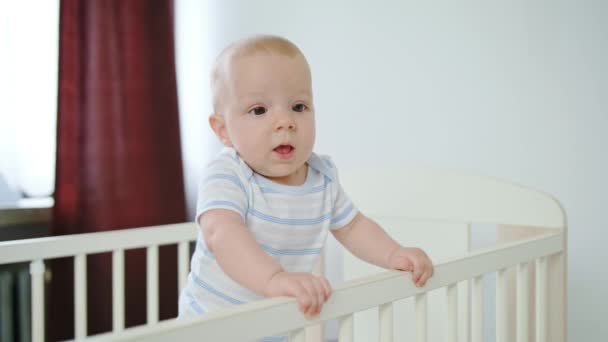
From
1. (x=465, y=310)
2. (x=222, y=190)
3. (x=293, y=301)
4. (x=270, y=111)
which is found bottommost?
(x=465, y=310)

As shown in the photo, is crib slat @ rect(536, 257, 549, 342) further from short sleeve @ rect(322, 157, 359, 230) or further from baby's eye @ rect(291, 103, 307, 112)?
baby's eye @ rect(291, 103, 307, 112)

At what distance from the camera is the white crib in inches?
32.9

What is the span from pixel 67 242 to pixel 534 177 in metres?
0.96

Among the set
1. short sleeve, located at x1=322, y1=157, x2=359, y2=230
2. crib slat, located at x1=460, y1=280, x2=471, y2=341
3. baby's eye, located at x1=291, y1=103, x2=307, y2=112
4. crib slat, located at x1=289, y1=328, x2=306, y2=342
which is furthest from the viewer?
crib slat, located at x1=460, y1=280, x2=471, y2=341

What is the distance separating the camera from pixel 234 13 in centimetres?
202

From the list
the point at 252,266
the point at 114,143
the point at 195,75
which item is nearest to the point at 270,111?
the point at 252,266

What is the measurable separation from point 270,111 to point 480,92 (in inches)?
29.0

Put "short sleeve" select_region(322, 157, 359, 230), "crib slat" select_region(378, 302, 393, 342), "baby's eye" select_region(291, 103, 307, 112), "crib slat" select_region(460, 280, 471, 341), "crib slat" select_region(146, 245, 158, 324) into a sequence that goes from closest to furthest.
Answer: "crib slat" select_region(378, 302, 393, 342)
"baby's eye" select_region(291, 103, 307, 112)
"short sleeve" select_region(322, 157, 359, 230)
"crib slat" select_region(460, 280, 471, 341)
"crib slat" select_region(146, 245, 158, 324)

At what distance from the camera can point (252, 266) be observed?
83 cm

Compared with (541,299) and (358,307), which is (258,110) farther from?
(541,299)

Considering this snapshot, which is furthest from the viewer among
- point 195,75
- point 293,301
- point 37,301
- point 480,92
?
point 195,75

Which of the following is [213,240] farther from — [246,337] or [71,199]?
[71,199]

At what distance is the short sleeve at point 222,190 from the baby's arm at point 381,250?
21cm

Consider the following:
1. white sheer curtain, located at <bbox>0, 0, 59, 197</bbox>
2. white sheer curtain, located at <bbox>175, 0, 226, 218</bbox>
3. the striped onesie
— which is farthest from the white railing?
white sheer curtain, located at <bbox>175, 0, 226, 218</bbox>
